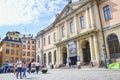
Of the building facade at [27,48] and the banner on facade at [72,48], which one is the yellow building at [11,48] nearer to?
the building facade at [27,48]

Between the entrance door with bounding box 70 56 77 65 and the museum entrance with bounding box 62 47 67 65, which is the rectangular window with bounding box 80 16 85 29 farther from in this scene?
the museum entrance with bounding box 62 47 67 65

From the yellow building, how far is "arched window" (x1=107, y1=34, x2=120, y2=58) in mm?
43833

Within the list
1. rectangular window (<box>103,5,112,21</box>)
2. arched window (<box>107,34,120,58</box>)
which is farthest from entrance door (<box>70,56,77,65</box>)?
rectangular window (<box>103,5,112,21</box>)

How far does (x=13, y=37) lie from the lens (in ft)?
204

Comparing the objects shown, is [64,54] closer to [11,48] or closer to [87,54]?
[87,54]

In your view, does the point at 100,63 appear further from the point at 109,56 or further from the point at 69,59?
the point at 69,59

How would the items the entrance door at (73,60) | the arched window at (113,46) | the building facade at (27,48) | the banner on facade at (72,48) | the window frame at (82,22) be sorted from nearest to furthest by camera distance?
the arched window at (113,46), the window frame at (82,22), the banner on facade at (72,48), the entrance door at (73,60), the building facade at (27,48)

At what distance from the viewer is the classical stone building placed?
25.3 meters

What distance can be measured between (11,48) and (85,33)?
3997cm

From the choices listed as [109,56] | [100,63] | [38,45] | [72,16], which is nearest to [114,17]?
[109,56]

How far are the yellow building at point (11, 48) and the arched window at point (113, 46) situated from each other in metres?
43.8

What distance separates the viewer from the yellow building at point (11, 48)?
57.5 meters

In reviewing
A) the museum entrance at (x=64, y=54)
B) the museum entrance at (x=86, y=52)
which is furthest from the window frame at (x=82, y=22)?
the museum entrance at (x=64, y=54)

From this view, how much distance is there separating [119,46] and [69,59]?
40.1 ft
